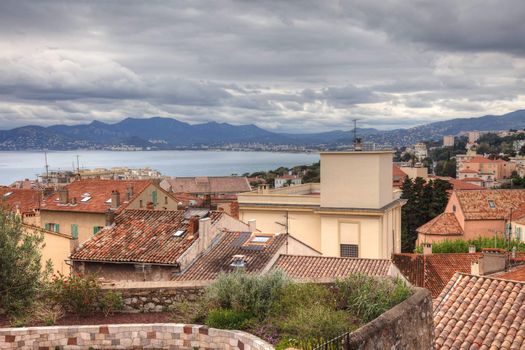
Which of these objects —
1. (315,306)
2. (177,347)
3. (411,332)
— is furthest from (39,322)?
(411,332)

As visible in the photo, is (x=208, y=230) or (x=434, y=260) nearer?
(x=208, y=230)

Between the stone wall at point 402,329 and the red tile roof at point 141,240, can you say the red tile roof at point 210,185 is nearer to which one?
the red tile roof at point 141,240

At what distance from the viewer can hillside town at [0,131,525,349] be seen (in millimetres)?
11312

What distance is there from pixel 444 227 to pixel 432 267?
23356mm

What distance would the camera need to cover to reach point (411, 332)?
800 cm

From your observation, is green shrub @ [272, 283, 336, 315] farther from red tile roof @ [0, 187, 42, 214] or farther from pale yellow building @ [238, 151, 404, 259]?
red tile roof @ [0, 187, 42, 214]

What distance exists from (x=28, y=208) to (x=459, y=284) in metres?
34.2

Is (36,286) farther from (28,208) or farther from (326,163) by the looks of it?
(28,208)

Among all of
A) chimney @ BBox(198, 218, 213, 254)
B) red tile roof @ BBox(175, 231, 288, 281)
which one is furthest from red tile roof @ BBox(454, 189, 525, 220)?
chimney @ BBox(198, 218, 213, 254)

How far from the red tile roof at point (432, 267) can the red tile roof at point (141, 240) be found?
10.6 metres

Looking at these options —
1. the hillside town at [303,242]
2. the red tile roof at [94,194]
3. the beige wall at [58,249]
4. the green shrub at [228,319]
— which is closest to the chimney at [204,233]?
the hillside town at [303,242]

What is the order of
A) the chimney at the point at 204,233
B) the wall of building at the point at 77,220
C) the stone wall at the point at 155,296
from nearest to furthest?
the stone wall at the point at 155,296
the chimney at the point at 204,233
the wall of building at the point at 77,220

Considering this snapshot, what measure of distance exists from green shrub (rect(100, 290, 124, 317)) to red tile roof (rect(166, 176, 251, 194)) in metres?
87.7

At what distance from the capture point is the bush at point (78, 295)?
9.88 meters
